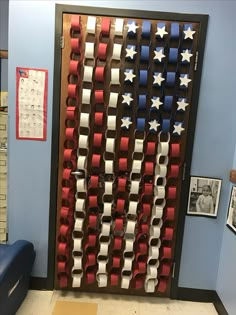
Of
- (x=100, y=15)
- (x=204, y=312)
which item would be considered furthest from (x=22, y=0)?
(x=204, y=312)

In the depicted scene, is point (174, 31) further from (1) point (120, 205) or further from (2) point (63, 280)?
(2) point (63, 280)

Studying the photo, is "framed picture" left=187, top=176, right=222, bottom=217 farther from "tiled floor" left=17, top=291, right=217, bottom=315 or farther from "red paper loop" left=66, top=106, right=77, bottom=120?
"red paper loop" left=66, top=106, right=77, bottom=120

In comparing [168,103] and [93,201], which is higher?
[168,103]

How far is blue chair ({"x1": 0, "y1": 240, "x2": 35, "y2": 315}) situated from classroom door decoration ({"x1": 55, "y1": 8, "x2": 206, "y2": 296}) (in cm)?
24

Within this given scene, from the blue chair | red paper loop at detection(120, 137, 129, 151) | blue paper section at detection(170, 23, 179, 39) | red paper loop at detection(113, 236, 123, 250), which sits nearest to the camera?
the blue chair

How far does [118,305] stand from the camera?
2.02 m

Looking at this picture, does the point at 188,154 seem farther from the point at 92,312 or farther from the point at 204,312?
the point at 92,312

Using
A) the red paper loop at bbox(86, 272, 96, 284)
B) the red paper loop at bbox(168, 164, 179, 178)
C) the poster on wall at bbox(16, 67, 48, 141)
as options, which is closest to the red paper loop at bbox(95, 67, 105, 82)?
the poster on wall at bbox(16, 67, 48, 141)

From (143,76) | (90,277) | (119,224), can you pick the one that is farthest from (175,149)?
(90,277)

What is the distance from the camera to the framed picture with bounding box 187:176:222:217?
1978 mm

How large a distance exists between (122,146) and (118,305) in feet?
4.07

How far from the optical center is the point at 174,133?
6.19 ft

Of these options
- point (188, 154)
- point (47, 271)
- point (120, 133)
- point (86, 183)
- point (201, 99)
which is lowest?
point (47, 271)

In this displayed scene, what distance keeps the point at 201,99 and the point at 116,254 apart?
135cm
